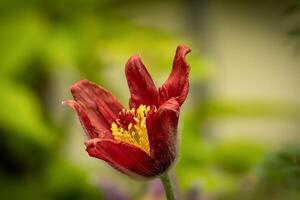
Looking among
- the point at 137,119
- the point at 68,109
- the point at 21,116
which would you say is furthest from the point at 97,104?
the point at 68,109

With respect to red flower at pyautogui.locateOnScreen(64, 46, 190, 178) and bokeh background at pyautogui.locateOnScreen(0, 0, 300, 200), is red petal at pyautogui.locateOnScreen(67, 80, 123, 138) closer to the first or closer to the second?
red flower at pyautogui.locateOnScreen(64, 46, 190, 178)

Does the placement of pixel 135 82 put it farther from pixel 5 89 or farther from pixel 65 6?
pixel 65 6

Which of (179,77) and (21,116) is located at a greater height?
(179,77)

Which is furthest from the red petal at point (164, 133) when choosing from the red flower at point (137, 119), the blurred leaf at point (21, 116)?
the blurred leaf at point (21, 116)

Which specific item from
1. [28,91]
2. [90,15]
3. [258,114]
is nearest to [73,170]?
[28,91]

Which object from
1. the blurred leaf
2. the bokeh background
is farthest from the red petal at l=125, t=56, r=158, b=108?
the blurred leaf

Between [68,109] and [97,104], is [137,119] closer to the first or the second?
[97,104]

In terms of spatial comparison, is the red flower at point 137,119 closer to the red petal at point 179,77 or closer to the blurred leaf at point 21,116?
the red petal at point 179,77
